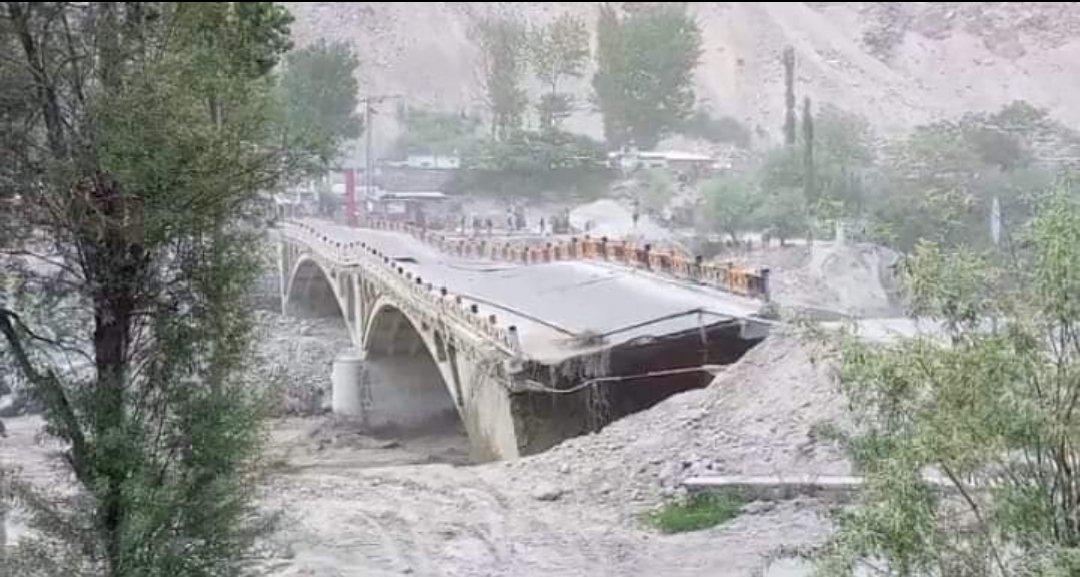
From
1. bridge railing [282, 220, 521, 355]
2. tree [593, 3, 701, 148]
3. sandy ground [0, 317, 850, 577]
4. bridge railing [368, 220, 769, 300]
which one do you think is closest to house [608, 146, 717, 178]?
tree [593, 3, 701, 148]

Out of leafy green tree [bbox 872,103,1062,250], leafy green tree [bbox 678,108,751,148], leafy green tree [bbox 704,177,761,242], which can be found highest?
leafy green tree [bbox 678,108,751,148]

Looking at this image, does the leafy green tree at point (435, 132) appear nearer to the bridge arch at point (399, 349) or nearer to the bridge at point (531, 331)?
the bridge at point (531, 331)

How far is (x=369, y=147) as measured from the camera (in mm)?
41312

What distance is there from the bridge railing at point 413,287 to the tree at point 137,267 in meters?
8.87

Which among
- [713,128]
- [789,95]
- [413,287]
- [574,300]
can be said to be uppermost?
[789,95]

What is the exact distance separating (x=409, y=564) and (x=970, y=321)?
26.5ft

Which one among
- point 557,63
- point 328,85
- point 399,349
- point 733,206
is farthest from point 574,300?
point 557,63

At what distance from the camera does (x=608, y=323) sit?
19.0m

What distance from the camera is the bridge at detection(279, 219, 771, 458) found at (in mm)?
17969

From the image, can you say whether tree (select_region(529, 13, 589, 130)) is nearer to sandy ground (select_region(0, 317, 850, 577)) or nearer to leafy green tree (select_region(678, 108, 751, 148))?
leafy green tree (select_region(678, 108, 751, 148))

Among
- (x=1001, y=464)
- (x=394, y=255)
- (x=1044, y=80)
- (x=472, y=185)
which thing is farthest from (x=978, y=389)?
(x=472, y=185)

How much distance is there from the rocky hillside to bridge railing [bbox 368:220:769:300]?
569 cm

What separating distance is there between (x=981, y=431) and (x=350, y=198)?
36778mm

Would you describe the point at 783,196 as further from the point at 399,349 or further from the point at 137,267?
the point at 137,267
